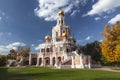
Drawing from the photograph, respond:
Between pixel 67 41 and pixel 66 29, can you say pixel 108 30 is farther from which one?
pixel 66 29

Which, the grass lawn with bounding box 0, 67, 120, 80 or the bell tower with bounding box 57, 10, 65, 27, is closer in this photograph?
the grass lawn with bounding box 0, 67, 120, 80

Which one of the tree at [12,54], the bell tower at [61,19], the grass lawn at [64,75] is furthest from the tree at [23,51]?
the grass lawn at [64,75]

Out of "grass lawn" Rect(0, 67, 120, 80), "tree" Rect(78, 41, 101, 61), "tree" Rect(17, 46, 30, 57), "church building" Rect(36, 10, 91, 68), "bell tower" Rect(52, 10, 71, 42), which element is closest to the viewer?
"grass lawn" Rect(0, 67, 120, 80)

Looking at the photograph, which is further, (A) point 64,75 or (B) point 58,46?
(B) point 58,46

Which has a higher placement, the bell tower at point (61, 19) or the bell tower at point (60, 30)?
the bell tower at point (61, 19)

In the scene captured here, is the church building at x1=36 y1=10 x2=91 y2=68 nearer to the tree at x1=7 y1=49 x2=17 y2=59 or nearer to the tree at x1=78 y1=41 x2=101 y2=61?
the tree at x1=78 y1=41 x2=101 y2=61

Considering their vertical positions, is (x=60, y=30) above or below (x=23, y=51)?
above

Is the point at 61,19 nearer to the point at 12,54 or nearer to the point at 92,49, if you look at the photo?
the point at 92,49

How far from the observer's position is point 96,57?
70.8 meters

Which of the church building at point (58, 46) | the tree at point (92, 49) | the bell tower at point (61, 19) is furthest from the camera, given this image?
the bell tower at point (61, 19)

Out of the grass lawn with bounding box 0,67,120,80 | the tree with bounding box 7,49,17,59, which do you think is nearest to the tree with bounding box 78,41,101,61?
the tree with bounding box 7,49,17,59

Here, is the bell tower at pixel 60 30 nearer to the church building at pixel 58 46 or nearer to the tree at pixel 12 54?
the church building at pixel 58 46

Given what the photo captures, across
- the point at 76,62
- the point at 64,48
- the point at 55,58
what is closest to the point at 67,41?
the point at 64,48

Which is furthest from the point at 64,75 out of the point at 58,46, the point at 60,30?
the point at 60,30
